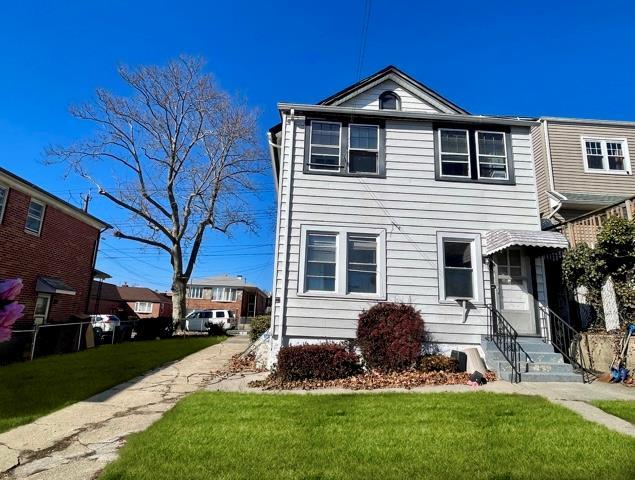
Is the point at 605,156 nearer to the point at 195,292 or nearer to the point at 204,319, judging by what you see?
the point at 204,319

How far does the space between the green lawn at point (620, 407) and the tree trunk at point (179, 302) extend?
22105 millimetres

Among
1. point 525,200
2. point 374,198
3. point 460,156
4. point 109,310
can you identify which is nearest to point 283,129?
point 374,198

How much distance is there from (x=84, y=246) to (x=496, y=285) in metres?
17.6

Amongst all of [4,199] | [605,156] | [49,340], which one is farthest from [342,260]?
[605,156]

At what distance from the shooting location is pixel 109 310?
43.8 metres

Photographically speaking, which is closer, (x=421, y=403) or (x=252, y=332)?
(x=421, y=403)

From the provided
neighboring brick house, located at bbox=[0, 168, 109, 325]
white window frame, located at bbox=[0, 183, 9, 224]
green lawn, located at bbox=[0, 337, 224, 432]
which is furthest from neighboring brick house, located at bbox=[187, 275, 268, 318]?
white window frame, located at bbox=[0, 183, 9, 224]

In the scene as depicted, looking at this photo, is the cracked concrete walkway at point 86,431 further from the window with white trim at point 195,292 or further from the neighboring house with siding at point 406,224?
the window with white trim at point 195,292

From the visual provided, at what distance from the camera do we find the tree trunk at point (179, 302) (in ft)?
80.1

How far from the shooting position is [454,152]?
35.1 ft

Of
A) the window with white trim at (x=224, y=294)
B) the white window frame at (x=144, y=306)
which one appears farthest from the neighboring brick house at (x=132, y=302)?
the window with white trim at (x=224, y=294)

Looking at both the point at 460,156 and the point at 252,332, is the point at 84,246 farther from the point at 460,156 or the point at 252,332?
the point at 460,156

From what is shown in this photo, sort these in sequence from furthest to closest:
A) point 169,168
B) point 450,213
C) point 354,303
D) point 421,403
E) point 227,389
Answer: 1. point 169,168
2. point 450,213
3. point 354,303
4. point 227,389
5. point 421,403

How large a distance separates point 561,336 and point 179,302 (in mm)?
21119
